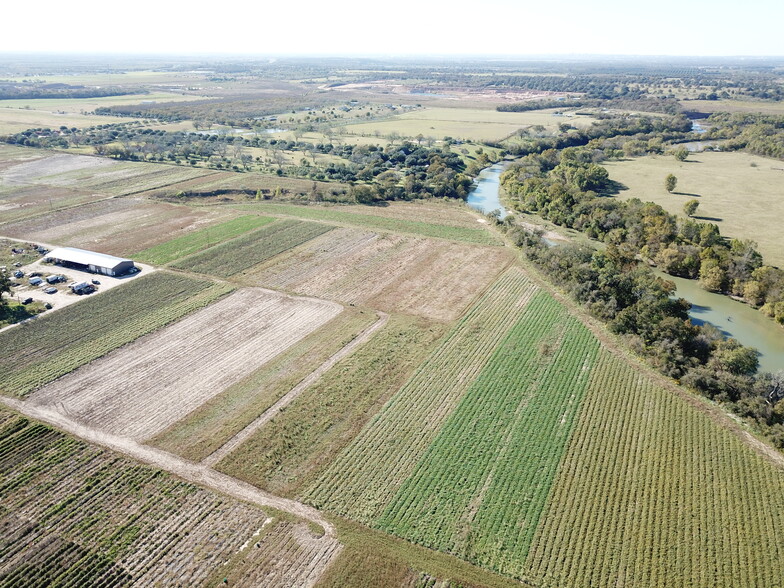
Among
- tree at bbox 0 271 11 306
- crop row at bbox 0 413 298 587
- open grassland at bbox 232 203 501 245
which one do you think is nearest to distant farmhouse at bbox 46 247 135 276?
tree at bbox 0 271 11 306

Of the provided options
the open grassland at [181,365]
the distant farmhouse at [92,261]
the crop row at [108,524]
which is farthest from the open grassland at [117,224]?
the crop row at [108,524]

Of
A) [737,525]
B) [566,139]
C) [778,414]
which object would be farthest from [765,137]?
[737,525]

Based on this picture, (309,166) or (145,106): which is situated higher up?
(145,106)

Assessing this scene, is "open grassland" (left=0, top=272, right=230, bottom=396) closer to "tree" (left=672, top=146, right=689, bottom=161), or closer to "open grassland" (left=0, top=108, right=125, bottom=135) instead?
"tree" (left=672, top=146, right=689, bottom=161)

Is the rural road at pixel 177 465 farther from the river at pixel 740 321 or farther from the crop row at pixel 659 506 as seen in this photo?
the river at pixel 740 321

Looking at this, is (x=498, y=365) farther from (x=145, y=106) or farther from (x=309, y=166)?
(x=145, y=106)

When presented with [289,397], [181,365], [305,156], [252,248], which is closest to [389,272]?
[252,248]
